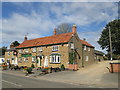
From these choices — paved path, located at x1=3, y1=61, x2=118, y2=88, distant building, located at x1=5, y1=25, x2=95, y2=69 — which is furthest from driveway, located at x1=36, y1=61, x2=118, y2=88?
distant building, located at x1=5, y1=25, x2=95, y2=69

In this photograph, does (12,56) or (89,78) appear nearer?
(89,78)

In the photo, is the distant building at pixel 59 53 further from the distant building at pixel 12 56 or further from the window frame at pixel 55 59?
the distant building at pixel 12 56

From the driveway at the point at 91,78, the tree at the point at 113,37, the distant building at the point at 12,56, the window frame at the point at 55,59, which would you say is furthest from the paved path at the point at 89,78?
the tree at the point at 113,37

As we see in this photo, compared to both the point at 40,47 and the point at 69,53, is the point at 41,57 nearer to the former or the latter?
the point at 40,47

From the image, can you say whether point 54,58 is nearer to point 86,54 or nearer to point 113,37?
point 86,54

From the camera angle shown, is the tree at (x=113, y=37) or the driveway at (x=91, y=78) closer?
the driveway at (x=91, y=78)

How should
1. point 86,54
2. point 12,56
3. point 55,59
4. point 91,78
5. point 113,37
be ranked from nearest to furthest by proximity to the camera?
point 91,78, point 55,59, point 86,54, point 12,56, point 113,37

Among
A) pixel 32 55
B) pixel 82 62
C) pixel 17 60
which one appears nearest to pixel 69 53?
pixel 82 62

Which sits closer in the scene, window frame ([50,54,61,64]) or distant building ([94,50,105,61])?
window frame ([50,54,61,64])

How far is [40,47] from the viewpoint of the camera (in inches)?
1276

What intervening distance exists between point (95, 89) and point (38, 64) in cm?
2273

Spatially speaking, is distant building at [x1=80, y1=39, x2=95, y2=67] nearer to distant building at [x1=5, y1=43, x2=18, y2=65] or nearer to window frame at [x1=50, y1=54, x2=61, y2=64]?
window frame at [x1=50, y1=54, x2=61, y2=64]

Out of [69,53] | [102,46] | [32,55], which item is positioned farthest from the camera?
[102,46]

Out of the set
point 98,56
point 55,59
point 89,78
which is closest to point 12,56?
point 55,59
